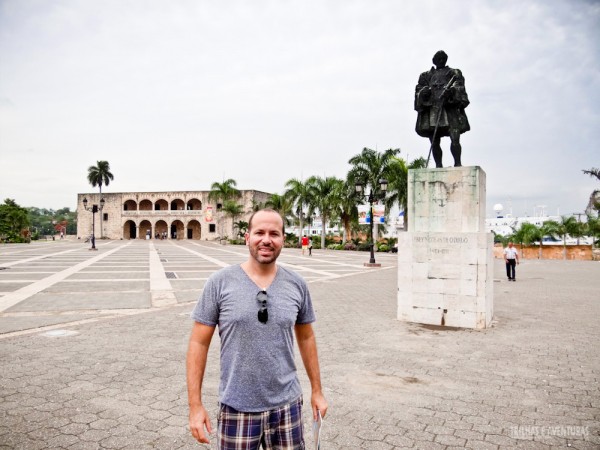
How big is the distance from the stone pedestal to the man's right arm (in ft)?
19.0

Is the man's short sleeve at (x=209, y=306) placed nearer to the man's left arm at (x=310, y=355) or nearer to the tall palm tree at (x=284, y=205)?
the man's left arm at (x=310, y=355)

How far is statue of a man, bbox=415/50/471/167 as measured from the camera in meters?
7.34

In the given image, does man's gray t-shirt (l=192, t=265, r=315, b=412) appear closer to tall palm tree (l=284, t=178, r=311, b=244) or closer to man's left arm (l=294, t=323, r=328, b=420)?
man's left arm (l=294, t=323, r=328, b=420)

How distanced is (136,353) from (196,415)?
3.77 meters

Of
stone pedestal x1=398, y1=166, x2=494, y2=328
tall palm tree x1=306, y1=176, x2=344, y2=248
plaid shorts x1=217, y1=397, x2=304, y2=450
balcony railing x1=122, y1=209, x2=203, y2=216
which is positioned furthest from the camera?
balcony railing x1=122, y1=209, x2=203, y2=216

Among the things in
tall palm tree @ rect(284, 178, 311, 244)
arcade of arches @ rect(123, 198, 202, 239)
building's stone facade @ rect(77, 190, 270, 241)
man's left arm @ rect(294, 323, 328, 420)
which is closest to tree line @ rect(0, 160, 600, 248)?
tall palm tree @ rect(284, 178, 311, 244)

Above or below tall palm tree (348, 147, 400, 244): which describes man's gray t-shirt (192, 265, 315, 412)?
below

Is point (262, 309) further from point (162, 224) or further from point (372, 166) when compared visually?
point (162, 224)

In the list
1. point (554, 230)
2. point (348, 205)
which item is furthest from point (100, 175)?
point (554, 230)

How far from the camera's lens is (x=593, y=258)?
3041cm

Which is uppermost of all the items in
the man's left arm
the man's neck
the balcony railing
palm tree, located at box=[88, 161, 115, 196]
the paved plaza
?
palm tree, located at box=[88, 161, 115, 196]

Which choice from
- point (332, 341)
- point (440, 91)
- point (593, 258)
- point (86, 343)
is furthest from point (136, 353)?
point (593, 258)

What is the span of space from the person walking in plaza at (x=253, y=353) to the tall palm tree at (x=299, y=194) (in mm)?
37804

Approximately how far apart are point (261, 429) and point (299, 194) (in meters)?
38.4
